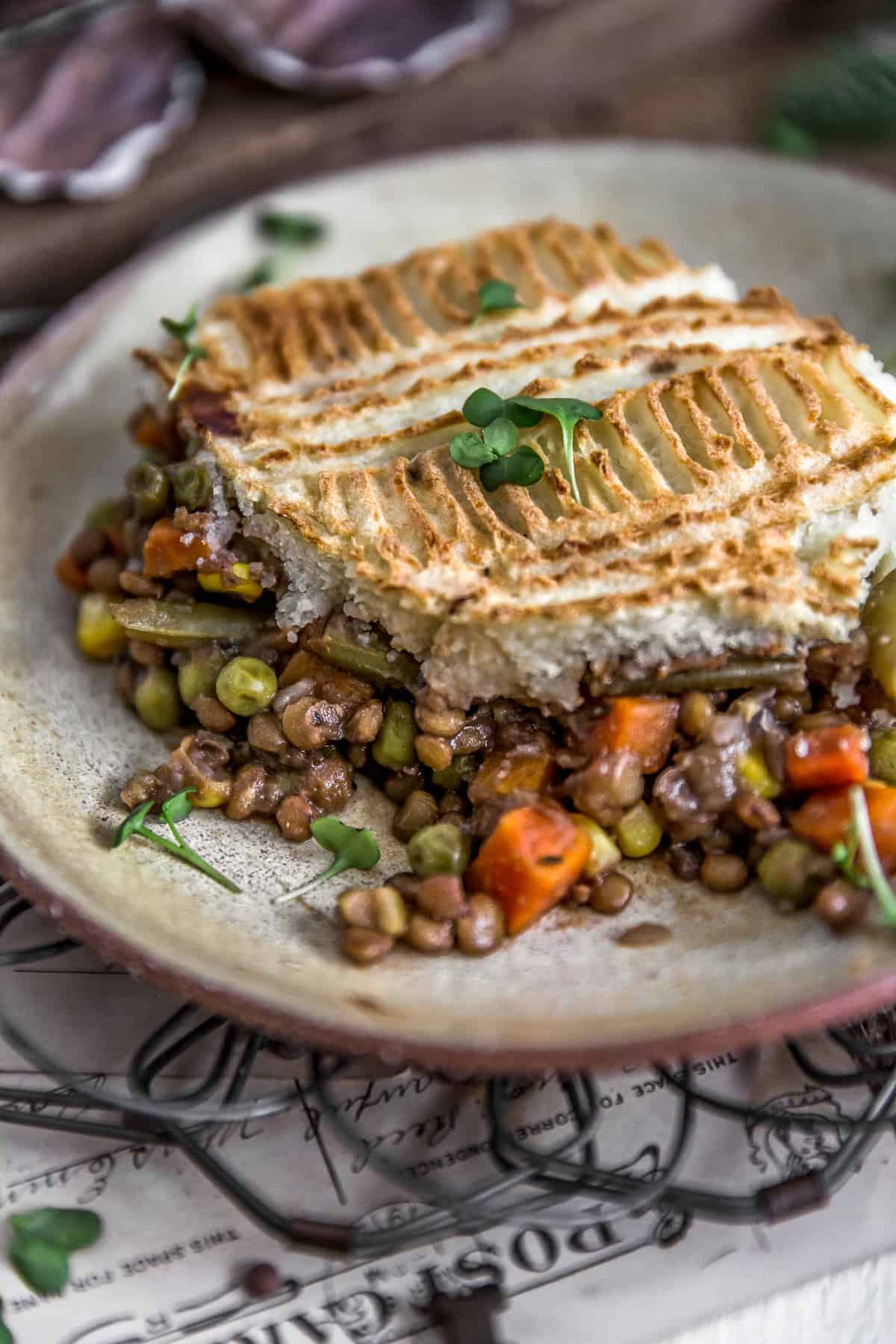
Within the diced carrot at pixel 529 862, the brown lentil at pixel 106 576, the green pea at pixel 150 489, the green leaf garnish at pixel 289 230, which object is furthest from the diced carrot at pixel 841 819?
the green leaf garnish at pixel 289 230

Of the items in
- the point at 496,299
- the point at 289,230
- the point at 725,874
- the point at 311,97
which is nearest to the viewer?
the point at 725,874

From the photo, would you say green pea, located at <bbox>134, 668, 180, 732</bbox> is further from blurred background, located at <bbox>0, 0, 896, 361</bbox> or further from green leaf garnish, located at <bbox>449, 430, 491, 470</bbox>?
blurred background, located at <bbox>0, 0, 896, 361</bbox>

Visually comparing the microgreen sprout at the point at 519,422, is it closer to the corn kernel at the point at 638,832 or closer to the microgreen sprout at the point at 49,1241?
the corn kernel at the point at 638,832

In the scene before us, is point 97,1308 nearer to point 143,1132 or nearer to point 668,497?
point 143,1132

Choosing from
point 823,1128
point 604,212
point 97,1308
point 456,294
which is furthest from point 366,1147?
point 604,212

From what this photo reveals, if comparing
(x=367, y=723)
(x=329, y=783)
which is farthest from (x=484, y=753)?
(x=329, y=783)

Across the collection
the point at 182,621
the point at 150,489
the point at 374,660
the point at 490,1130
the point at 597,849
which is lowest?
the point at 490,1130

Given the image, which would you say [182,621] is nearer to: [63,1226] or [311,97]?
[63,1226]
